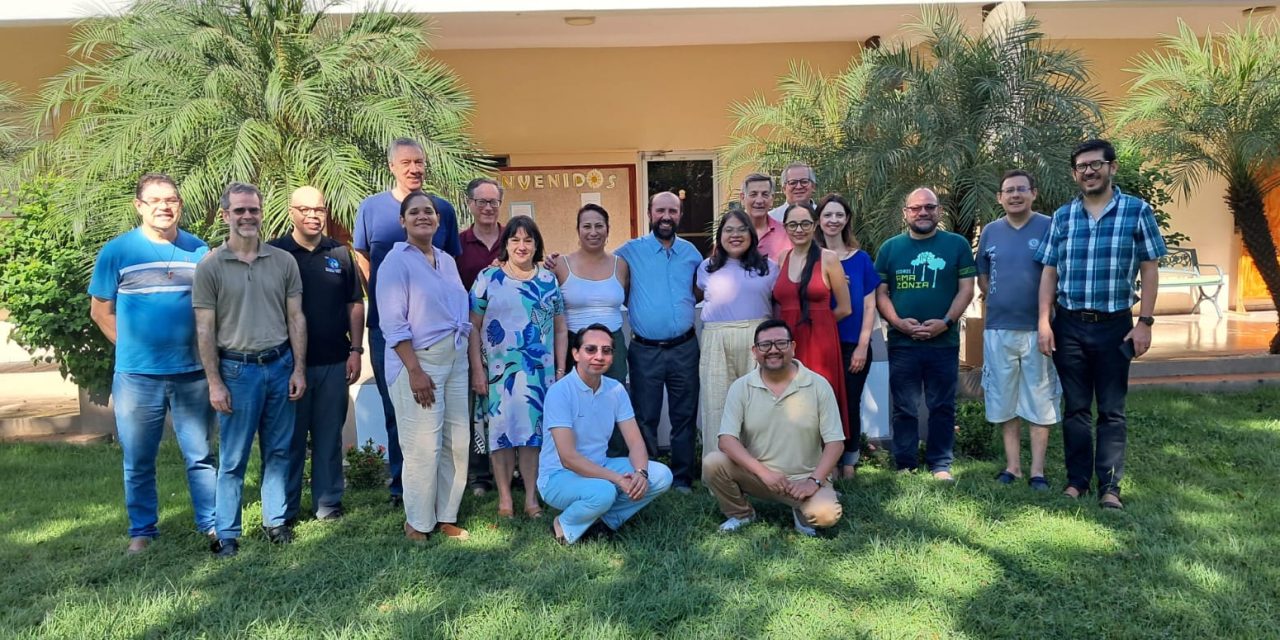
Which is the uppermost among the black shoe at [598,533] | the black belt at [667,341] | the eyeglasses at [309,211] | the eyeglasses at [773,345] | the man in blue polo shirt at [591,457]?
the eyeglasses at [309,211]

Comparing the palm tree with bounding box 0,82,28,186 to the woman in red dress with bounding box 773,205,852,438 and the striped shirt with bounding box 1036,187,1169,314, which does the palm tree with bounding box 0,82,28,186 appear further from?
the striped shirt with bounding box 1036,187,1169,314

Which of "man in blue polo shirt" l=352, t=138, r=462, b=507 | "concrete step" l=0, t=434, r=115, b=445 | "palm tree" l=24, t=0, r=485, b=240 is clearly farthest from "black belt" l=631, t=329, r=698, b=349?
"concrete step" l=0, t=434, r=115, b=445

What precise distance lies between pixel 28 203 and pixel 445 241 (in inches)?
166

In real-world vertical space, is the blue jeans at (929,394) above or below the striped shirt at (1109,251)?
below

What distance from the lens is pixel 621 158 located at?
12.7 metres

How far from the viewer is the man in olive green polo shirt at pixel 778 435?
14.4 feet

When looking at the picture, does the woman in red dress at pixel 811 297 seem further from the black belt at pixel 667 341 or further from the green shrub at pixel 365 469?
the green shrub at pixel 365 469

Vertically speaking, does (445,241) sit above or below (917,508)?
above

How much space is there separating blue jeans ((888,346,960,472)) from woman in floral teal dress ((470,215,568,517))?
7.22 ft

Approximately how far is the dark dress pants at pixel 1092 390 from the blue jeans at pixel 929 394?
64 cm

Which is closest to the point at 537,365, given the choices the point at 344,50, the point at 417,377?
the point at 417,377

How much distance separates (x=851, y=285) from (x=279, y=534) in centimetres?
346

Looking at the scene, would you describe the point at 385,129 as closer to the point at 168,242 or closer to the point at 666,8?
the point at 168,242

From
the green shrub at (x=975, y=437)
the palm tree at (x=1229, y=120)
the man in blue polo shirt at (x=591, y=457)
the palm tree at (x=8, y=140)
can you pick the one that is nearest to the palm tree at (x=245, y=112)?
the palm tree at (x=8, y=140)
